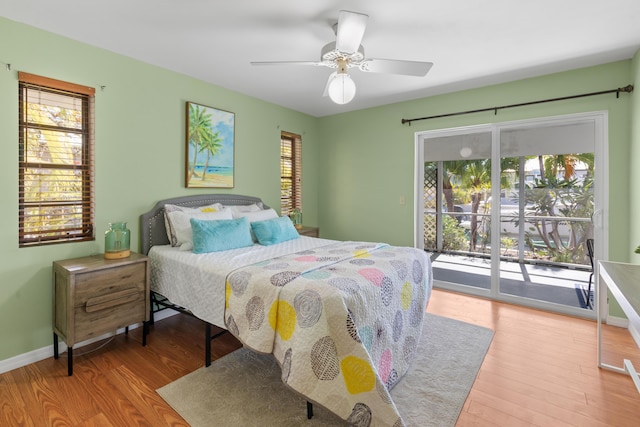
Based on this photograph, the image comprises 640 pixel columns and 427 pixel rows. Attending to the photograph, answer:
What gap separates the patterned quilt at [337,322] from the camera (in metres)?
1.52

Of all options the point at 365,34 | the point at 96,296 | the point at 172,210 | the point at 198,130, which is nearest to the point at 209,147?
the point at 198,130

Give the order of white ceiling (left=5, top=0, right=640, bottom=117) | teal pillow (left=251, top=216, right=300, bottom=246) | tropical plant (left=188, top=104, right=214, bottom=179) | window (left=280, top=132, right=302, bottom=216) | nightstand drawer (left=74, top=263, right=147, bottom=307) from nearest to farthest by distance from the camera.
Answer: white ceiling (left=5, top=0, right=640, bottom=117) < nightstand drawer (left=74, top=263, right=147, bottom=307) < teal pillow (left=251, top=216, right=300, bottom=246) < tropical plant (left=188, top=104, right=214, bottom=179) < window (left=280, top=132, right=302, bottom=216)

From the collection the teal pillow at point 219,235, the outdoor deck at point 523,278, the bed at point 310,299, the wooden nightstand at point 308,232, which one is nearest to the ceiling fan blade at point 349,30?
the bed at point 310,299

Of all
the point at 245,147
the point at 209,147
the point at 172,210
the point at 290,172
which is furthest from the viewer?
the point at 290,172

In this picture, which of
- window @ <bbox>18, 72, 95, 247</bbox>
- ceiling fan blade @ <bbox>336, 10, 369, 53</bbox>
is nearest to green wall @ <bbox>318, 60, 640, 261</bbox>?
ceiling fan blade @ <bbox>336, 10, 369, 53</bbox>

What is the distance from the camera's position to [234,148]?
149 inches

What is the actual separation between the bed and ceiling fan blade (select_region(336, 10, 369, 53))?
147 cm

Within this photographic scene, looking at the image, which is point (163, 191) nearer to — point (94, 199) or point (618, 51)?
point (94, 199)

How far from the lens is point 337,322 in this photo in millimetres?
1562

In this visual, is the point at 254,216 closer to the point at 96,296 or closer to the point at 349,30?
the point at 96,296

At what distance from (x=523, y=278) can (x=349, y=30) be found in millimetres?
3443

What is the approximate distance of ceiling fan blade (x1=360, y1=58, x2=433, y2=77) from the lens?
2238 millimetres

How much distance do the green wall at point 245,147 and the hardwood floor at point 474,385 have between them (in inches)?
19.8

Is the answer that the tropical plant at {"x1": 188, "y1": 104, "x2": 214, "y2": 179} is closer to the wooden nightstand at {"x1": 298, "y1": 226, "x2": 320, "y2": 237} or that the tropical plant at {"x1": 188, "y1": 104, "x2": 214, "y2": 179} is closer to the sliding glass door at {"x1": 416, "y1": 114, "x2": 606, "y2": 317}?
the wooden nightstand at {"x1": 298, "y1": 226, "x2": 320, "y2": 237}
